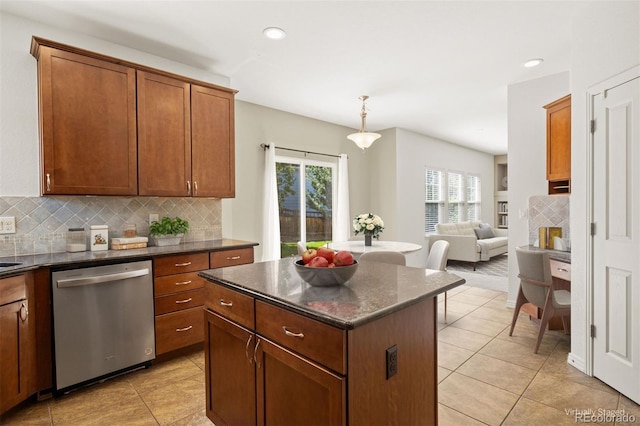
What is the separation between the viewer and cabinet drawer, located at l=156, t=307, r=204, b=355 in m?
2.75

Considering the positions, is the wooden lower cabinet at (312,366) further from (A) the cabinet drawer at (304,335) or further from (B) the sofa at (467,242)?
(B) the sofa at (467,242)

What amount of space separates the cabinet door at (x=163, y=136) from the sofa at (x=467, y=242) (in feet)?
17.6

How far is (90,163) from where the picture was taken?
264 centimetres

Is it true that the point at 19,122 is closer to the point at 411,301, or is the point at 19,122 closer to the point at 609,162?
the point at 411,301

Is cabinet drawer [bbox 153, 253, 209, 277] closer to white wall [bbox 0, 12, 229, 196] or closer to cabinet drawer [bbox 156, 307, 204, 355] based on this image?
cabinet drawer [bbox 156, 307, 204, 355]

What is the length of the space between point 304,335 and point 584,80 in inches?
114

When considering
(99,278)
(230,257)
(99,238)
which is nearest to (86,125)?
(99,238)

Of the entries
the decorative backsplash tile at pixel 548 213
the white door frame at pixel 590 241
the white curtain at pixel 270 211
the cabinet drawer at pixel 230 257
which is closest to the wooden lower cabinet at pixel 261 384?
the cabinet drawer at pixel 230 257

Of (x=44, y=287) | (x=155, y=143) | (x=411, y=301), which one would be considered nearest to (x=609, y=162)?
(x=411, y=301)

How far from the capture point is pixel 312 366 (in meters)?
1.22

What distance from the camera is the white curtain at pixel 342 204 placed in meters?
5.79

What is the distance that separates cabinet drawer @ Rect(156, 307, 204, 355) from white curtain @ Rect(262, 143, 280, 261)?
1773 millimetres

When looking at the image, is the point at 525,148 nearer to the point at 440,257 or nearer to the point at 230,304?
the point at 440,257

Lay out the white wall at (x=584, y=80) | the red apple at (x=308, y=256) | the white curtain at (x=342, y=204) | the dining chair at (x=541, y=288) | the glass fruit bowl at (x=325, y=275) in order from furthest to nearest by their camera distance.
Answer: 1. the white curtain at (x=342, y=204)
2. the dining chair at (x=541, y=288)
3. the white wall at (x=584, y=80)
4. the red apple at (x=308, y=256)
5. the glass fruit bowl at (x=325, y=275)
